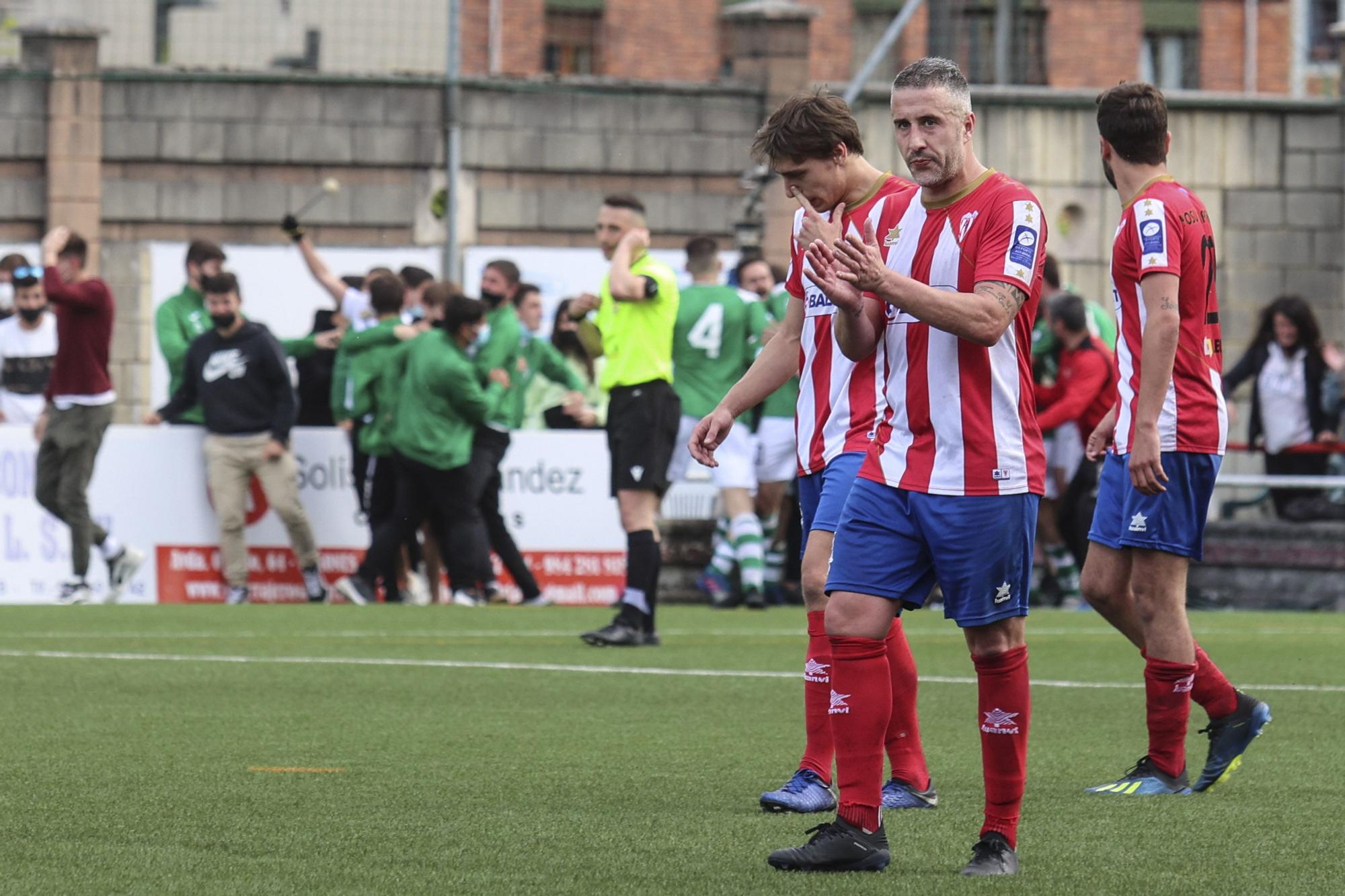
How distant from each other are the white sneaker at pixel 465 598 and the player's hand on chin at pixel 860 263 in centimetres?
1051

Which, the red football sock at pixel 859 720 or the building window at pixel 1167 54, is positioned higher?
the building window at pixel 1167 54

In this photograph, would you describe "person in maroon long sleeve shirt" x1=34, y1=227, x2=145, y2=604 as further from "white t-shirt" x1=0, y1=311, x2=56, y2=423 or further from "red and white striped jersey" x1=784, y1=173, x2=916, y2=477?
"red and white striped jersey" x1=784, y1=173, x2=916, y2=477

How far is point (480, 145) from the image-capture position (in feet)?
81.6

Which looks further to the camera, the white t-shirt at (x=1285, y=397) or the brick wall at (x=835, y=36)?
the brick wall at (x=835, y=36)

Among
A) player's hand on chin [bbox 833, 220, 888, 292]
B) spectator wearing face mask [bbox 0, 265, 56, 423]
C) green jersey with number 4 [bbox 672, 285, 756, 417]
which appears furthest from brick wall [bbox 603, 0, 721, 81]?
player's hand on chin [bbox 833, 220, 888, 292]

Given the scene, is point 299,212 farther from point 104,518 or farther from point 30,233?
point 104,518

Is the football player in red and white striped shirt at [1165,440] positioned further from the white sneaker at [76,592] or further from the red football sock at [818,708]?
the white sneaker at [76,592]

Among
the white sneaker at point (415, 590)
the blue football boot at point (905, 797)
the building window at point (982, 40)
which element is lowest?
the white sneaker at point (415, 590)

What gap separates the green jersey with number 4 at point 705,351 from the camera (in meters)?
14.4

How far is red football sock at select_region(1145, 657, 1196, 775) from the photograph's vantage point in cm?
668

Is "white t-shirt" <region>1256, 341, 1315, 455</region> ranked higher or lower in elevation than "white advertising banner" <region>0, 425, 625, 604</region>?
higher

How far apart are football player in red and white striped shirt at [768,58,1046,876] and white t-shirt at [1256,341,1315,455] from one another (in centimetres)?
1236

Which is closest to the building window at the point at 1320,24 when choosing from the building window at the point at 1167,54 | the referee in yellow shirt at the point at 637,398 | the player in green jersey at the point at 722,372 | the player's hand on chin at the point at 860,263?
the building window at the point at 1167,54

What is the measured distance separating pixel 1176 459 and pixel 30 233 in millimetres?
18861
